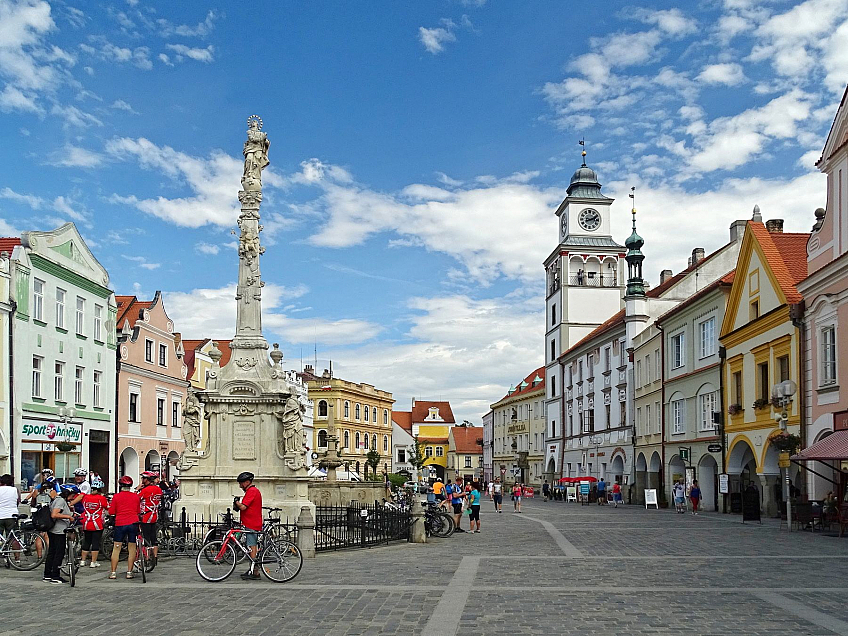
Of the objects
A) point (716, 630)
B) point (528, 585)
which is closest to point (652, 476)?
point (528, 585)

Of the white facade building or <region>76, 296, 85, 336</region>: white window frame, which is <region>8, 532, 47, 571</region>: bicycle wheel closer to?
the white facade building

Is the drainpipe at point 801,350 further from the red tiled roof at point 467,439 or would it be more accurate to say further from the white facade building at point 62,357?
the red tiled roof at point 467,439

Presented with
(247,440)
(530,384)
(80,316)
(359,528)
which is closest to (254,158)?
(247,440)

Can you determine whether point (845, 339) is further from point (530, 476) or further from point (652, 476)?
point (530, 476)

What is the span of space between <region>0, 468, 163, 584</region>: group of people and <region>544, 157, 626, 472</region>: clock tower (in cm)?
6251

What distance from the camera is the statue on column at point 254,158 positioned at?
77.2 ft

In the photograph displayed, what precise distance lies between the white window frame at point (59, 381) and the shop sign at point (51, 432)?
3.75ft

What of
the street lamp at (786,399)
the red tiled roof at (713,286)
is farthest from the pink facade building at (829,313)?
the red tiled roof at (713,286)

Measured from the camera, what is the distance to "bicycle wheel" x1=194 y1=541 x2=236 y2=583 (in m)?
14.2

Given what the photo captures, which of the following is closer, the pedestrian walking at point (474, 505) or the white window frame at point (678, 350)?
the pedestrian walking at point (474, 505)

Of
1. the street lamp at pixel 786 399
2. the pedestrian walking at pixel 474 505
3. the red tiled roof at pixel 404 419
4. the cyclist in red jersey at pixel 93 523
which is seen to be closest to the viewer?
the cyclist in red jersey at pixel 93 523

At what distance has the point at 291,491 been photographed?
2175cm

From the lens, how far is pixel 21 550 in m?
16.2

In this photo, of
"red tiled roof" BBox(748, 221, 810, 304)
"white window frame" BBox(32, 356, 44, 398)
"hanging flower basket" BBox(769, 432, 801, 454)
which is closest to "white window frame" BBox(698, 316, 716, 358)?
"red tiled roof" BBox(748, 221, 810, 304)
